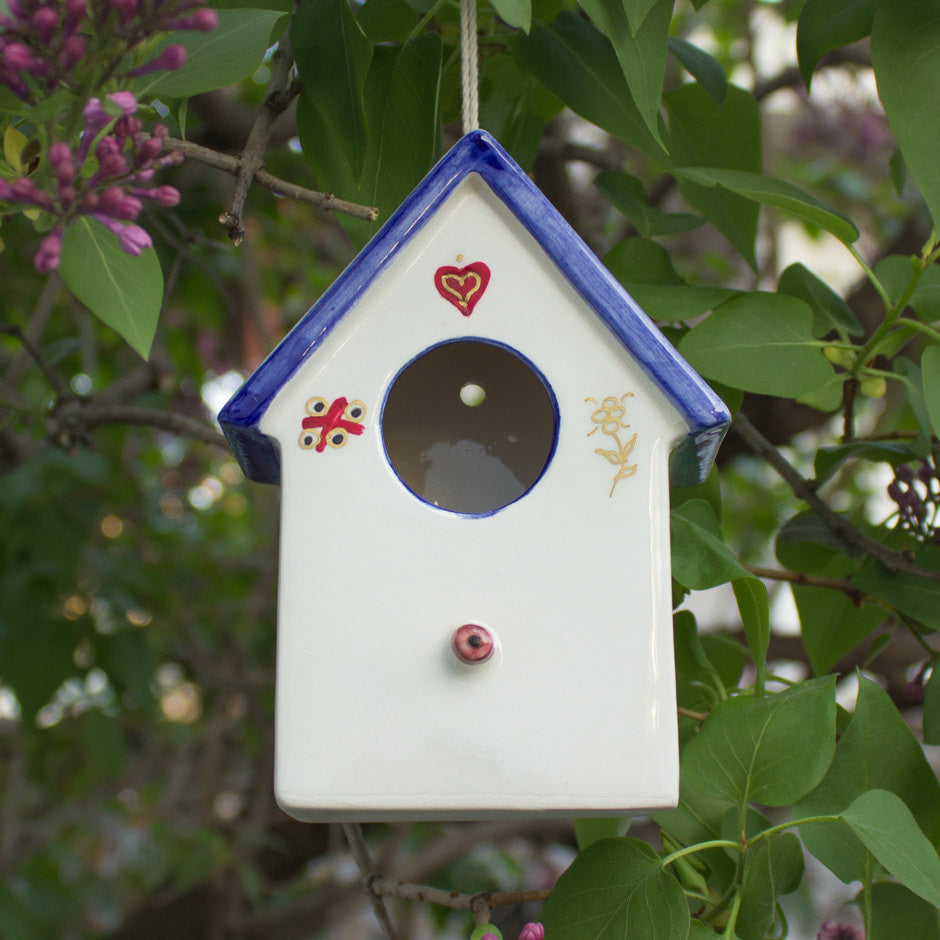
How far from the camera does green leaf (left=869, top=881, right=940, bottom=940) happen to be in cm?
80

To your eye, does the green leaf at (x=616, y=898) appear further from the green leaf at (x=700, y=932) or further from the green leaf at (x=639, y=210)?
the green leaf at (x=639, y=210)

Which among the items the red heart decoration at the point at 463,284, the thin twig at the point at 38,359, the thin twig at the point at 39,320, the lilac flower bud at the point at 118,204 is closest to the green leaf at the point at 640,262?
the red heart decoration at the point at 463,284

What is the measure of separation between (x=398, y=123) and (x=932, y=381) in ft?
1.49

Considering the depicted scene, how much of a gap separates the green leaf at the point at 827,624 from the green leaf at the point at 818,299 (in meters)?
0.27

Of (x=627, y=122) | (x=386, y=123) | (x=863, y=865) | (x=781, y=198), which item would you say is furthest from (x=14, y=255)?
(x=863, y=865)

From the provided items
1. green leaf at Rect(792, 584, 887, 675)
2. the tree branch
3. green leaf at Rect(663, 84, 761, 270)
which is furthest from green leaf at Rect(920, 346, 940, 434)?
the tree branch

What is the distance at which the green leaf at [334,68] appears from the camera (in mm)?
790

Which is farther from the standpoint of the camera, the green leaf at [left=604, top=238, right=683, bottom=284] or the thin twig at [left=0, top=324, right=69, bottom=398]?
the thin twig at [left=0, top=324, right=69, bottom=398]

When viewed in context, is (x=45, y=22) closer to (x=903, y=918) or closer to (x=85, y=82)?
(x=85, y=82)

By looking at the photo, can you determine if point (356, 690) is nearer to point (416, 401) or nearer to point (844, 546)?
point (416, 401)

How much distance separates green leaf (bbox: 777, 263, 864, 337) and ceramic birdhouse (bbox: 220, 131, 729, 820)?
10.0 inches

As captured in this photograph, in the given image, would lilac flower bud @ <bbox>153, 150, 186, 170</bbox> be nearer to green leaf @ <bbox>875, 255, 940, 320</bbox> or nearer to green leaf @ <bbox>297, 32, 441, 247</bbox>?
green leaf @ <bbox>297, 32, 441, 247</bbox>

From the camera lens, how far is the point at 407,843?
282 cm

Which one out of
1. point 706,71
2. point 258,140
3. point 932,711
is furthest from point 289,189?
point 932,711
